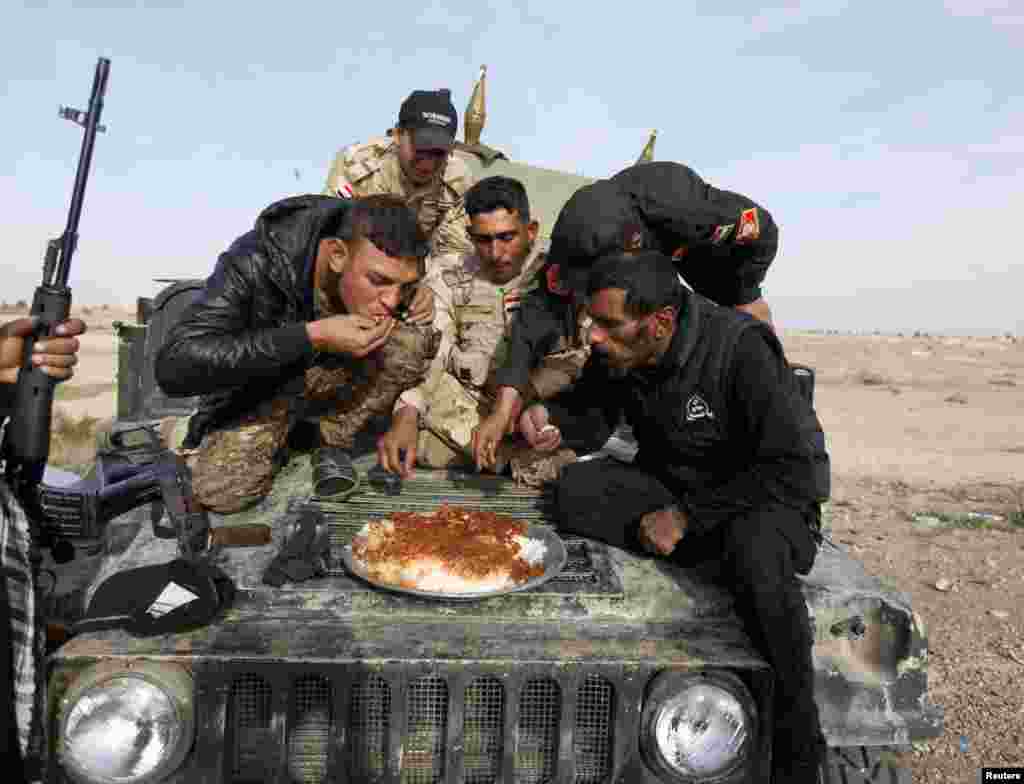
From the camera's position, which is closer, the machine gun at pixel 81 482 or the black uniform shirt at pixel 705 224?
the machine gun at pixel 81 482

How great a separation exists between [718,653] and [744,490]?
2.08 ft

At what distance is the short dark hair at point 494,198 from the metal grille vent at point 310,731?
276 centimetres

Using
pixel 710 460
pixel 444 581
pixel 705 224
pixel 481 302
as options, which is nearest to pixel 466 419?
pixel 481 302

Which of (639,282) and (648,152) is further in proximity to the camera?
(648,152)

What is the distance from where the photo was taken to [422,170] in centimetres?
504

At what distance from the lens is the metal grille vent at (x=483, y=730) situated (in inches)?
79.0

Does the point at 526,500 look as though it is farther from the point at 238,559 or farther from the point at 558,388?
the point at 238,559

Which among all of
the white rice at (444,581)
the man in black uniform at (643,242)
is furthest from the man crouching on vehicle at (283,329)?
the white rice at (444,581)

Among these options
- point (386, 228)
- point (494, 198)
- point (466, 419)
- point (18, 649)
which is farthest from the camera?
point (494, 198)

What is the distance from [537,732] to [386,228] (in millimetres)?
1774

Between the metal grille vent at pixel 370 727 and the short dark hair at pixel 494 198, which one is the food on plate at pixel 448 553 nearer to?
the metal grille vent at pixel 370 727

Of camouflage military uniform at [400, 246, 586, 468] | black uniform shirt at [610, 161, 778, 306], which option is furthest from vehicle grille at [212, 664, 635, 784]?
black uniform shirt at [610, 161, 778, 306]

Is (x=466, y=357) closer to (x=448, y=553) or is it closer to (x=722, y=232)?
(x=722, y=232)

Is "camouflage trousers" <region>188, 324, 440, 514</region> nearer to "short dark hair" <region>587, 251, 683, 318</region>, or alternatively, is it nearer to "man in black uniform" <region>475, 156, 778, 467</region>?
"man in black uniform" <region>475, 156, 778, 467</region>
